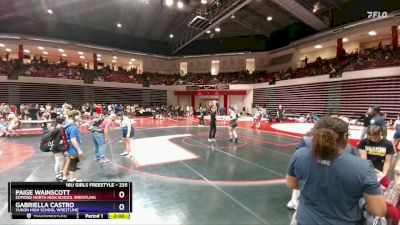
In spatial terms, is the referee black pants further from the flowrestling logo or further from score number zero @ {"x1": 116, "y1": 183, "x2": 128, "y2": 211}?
the flowrestling logo

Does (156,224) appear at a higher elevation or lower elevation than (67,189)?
lower

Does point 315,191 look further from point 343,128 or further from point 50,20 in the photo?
point 50,20

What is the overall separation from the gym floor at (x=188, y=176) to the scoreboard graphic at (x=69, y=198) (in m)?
1.17

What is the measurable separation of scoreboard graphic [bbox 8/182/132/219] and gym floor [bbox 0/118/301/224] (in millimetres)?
1165

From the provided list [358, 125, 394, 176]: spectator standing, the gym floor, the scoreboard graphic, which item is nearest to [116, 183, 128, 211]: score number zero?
the scoreboard graphic

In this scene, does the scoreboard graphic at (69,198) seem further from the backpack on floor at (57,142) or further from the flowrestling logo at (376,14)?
the flowrestling logo at (376,14)

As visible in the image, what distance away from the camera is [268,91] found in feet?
101

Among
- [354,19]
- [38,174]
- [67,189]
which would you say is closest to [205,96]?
[354,19]

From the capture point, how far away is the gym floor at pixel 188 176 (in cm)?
435

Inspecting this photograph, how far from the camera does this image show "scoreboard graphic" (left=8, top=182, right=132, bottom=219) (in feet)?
9.68

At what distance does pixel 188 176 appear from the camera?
6586 millimetres

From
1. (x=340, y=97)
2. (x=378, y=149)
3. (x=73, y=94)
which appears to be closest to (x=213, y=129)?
(x=378, y=149)

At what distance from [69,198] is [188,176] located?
3.86 meters

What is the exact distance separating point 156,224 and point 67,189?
5.39ft
